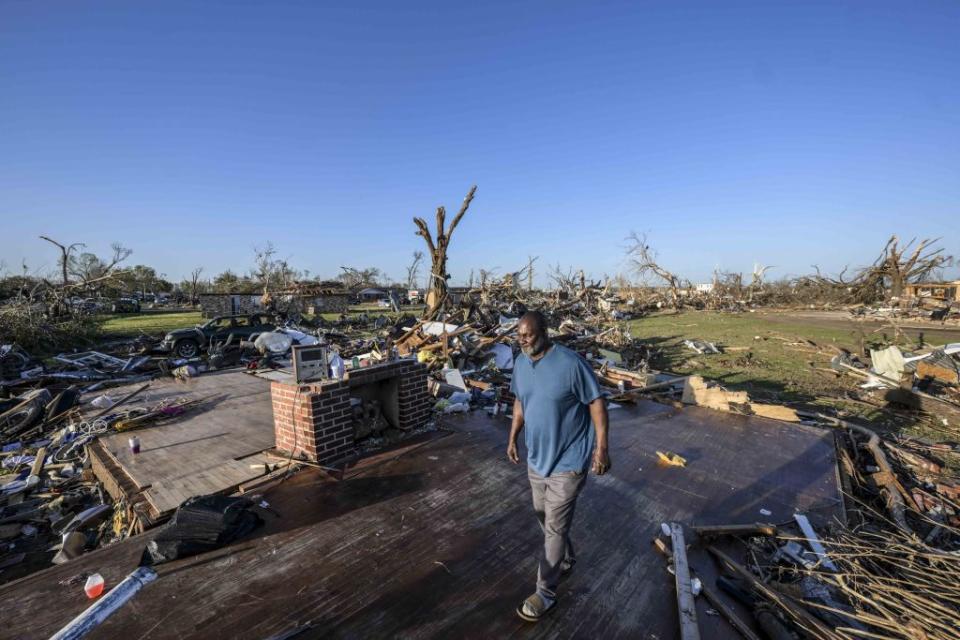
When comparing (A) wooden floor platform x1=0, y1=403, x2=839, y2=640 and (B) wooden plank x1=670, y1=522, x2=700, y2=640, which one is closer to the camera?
(B) wooden plank x1=670, y1=522, x2=700, y2=640

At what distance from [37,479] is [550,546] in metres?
6.76

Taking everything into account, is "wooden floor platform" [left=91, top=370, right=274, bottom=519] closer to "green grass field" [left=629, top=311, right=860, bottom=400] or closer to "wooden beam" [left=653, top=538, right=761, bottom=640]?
"wooden beam" [left=653, top=538, right=761, bottom=640]

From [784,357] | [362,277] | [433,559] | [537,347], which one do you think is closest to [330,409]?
[433,559]

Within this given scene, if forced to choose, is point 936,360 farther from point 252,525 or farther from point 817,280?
point 817,280

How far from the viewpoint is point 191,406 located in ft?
22.8

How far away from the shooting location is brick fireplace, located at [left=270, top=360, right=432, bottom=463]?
4164mm

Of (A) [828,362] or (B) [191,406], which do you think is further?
(A) [828,362]

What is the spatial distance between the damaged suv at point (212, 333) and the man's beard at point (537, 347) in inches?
533

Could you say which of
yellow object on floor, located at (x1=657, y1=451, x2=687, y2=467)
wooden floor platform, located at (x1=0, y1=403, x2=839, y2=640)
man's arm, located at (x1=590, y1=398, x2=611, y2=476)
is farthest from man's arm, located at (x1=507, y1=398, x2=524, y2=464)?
yellow object on floor, located at (x1=657, y1=451, x2=687, y2=467)

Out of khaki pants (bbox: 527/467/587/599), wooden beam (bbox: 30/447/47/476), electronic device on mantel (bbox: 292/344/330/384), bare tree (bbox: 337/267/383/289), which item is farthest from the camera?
bare tree (bbox: 337/267/383/289)

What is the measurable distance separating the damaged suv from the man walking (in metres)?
13.6

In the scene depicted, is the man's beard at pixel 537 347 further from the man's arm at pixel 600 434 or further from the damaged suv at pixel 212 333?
the damaged suv at pixel 212 333

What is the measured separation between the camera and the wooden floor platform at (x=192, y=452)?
12.9ft

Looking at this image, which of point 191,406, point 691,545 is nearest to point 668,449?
point 691,545
